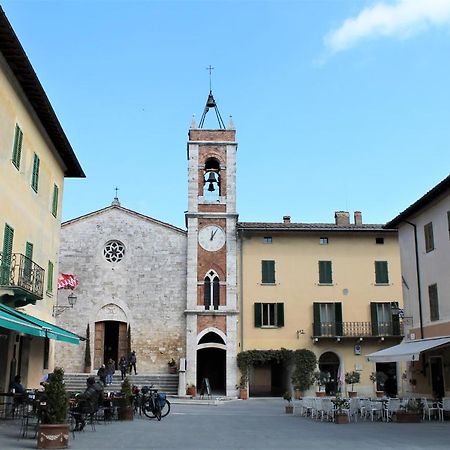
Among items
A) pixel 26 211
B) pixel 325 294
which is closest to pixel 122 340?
pixel 325 294

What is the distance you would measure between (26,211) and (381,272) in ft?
67.8

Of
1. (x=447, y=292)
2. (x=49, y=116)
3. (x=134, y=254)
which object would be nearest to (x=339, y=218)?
(x=134, y=254)

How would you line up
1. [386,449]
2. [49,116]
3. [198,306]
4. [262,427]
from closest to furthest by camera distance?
[386,449] → [262,427] → [49,116] → [198,306]

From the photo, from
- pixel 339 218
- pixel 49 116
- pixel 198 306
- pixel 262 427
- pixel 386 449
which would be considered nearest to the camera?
pixel 386 449

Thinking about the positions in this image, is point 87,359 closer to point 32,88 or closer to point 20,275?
point 20,275

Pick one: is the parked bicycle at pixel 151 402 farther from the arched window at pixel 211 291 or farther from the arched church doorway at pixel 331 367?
the arched church doorway at pixel 331 367

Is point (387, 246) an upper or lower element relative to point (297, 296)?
upper

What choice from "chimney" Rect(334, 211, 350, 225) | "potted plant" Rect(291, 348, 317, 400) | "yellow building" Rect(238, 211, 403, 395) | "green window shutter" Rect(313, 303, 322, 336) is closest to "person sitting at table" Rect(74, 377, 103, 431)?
"yellow building" Rect(238, 211, 403, 395)

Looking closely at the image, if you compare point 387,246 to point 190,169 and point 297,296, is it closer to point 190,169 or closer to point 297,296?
point 297,296

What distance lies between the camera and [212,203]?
3288 cm

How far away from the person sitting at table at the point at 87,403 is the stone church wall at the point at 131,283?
55.1 feet

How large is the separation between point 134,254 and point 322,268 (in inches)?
397

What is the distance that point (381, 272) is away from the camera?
32781 mm

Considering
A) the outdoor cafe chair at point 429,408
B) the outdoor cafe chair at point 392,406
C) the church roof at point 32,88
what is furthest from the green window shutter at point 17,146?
the outdoor cafe chair at point 429,408
